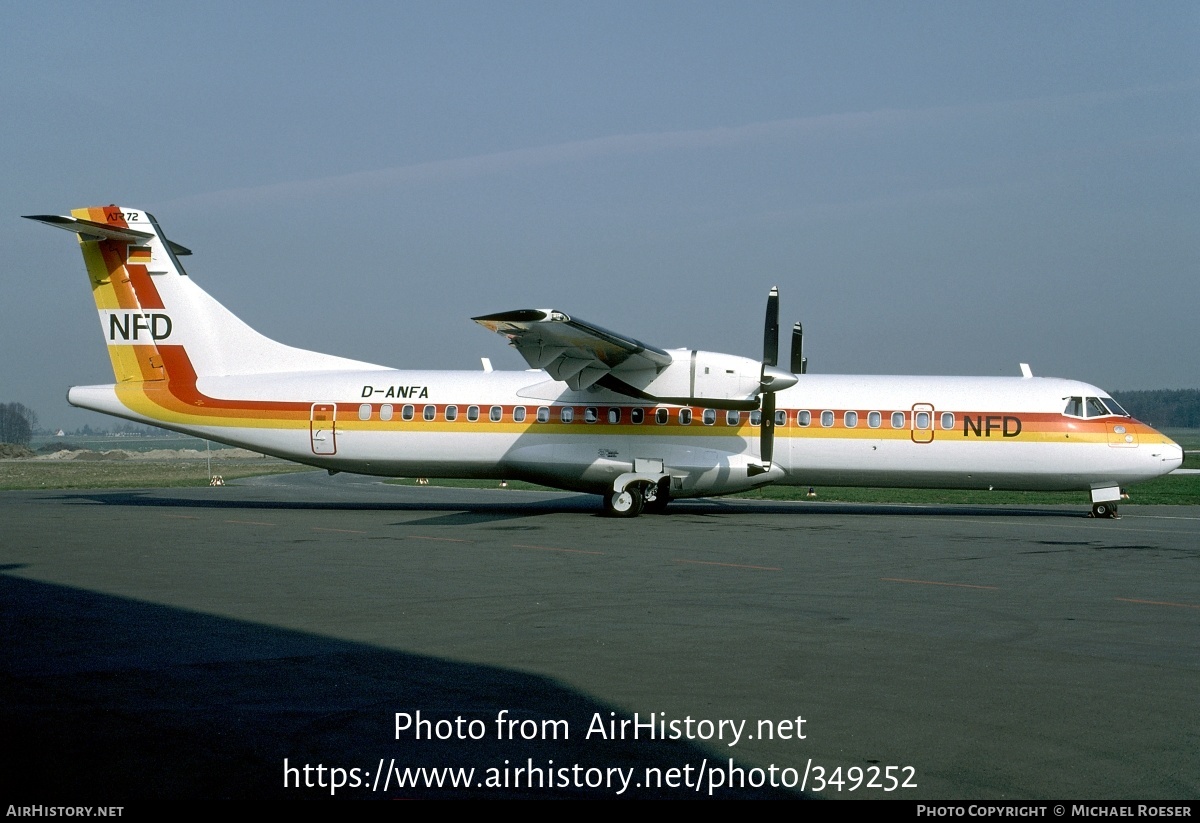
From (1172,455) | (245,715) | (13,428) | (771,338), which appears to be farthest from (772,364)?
(13,428)

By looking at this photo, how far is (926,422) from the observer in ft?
70.5

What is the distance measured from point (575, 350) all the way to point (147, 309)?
34.7 feet

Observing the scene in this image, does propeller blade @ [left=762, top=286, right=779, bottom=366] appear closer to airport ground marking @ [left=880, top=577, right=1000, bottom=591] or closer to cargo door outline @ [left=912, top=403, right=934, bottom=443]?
cargo door outline @ [left=912, top=403, right=934, bottom=443]

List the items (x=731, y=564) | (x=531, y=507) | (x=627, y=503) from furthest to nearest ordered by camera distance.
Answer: (x=531, y=507)
(x=627, y=503)
(x=731, y=564)

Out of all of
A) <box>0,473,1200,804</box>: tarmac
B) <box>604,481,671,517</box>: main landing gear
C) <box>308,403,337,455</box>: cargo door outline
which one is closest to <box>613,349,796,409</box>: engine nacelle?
<box>604,481,671,517</box>: main landing gear

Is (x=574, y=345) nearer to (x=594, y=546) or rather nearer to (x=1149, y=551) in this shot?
(x=594, y=546)

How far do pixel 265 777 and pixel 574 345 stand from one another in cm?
1555

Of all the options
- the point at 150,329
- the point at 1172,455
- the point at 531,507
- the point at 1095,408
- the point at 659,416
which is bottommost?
the point at 531,507

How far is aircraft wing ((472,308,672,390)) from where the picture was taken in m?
18.7

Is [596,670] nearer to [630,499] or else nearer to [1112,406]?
[630,499]

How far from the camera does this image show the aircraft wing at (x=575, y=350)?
737 inches

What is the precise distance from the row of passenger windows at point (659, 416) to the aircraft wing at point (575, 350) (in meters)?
0.95

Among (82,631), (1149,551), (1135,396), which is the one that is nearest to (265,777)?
(82,631)

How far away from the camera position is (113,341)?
23234 mm
